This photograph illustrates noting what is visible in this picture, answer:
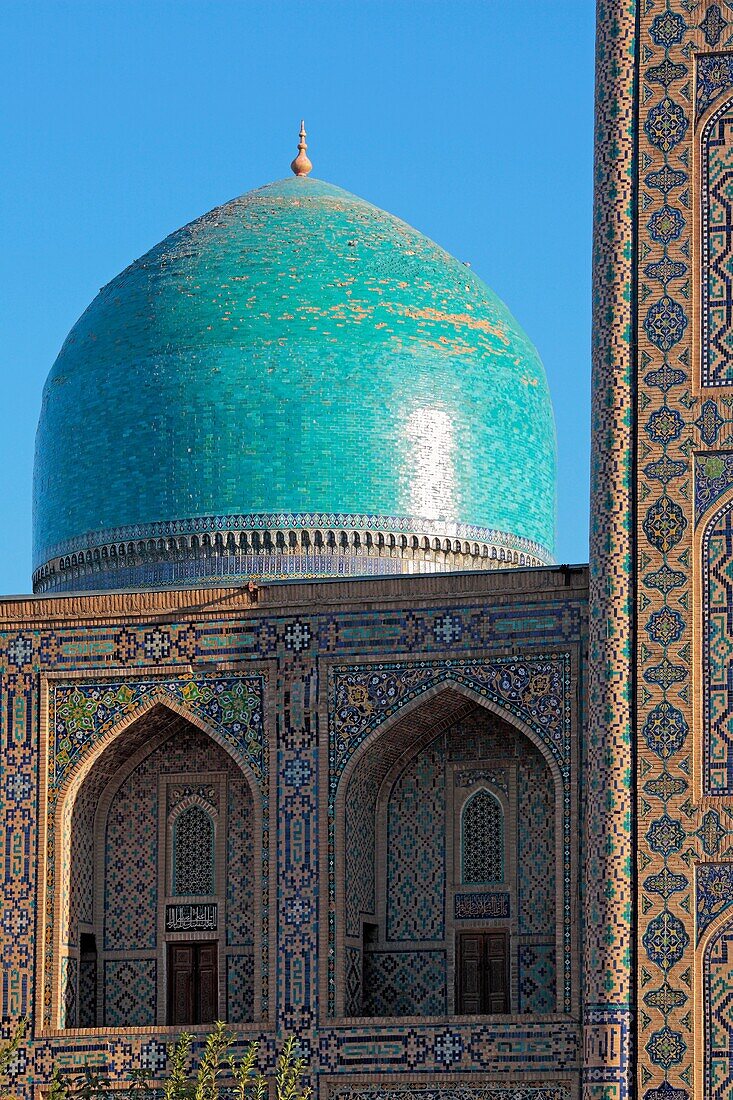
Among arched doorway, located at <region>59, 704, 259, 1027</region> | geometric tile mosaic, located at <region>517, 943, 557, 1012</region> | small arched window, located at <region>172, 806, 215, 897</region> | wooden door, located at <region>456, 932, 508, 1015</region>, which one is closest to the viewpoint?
geometric tile mosaic, located at <region>517, 943, 557, 1012</region>

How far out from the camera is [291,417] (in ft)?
54.0

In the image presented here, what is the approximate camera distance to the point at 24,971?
1454 centimetres

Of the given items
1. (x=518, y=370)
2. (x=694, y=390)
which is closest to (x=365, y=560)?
(x=518, y=370)

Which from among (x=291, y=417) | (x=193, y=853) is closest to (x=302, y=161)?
(x=291, y=417)

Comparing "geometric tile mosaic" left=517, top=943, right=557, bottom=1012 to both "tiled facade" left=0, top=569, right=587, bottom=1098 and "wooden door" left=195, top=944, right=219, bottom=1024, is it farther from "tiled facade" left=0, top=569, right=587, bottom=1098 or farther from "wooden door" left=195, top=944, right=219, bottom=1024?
"wooden door" left=195, top=944, right=219, bottom=1024

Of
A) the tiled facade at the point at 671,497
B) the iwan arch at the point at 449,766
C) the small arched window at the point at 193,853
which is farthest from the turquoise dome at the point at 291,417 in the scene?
the tiled facade at the point at 671,497

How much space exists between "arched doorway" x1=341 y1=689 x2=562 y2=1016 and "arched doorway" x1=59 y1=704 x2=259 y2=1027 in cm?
60

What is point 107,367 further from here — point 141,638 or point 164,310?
point 141,638

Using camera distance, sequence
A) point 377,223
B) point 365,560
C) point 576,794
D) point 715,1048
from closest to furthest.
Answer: point 715,1048, point 576,794, point 365,560, point 377,223

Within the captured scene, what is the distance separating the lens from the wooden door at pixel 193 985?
14750 millimetres

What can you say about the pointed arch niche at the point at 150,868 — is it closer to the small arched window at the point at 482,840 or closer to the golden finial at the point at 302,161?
the small arched window at the point at 482,840

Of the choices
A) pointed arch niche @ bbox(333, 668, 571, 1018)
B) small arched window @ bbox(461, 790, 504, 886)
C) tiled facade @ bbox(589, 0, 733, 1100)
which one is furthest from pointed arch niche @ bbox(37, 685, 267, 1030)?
tiled facade @ bbox(589, 0, 733, 1100)

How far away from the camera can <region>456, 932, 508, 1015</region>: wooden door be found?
47.2 ft

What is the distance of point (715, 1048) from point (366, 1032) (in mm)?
1865
